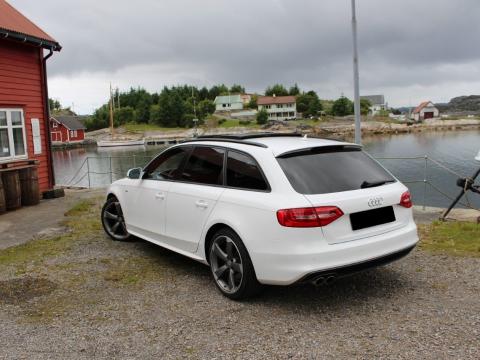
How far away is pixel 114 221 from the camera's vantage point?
7629mm

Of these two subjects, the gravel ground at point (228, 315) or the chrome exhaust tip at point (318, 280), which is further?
the chrome exhaust tip at point (318, 280)

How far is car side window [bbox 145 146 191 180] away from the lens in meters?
5.89

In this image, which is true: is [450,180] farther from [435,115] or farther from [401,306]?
[435,115]

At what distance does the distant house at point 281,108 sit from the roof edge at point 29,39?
428ft

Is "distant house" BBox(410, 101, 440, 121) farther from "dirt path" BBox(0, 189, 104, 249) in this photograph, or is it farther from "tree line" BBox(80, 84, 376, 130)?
"dirt path" BBox(0, 189, 104, 249)

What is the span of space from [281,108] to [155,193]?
467ft

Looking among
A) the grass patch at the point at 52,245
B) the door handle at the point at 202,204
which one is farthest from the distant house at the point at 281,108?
the door handle at the point at 202,204

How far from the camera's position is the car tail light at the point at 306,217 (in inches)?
161

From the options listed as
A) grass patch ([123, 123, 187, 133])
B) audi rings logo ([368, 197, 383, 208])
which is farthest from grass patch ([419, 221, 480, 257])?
grass patch ([123, 123, 187, 133])

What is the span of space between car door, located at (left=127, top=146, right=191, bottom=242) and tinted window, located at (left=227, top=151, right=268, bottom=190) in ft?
3.33

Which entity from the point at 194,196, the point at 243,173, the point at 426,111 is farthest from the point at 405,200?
the point at 426,111

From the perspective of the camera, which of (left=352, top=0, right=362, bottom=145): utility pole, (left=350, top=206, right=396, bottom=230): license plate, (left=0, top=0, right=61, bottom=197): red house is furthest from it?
(left=0, top=0, right=61, bottom=197): red house

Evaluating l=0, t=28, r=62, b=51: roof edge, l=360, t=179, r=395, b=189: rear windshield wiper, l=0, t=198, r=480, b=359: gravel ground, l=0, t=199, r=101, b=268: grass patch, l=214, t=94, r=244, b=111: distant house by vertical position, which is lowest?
l=0, t=198, r=480, b=359: gravel ground

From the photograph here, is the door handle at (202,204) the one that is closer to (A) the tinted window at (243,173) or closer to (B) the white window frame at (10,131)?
(A) the tinted window at (243,173)
